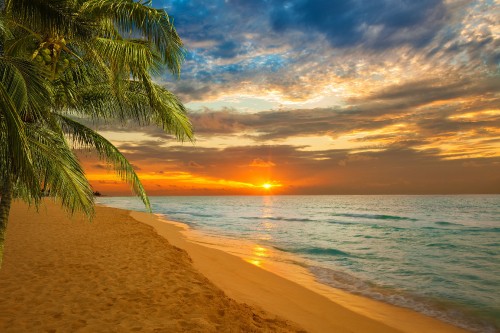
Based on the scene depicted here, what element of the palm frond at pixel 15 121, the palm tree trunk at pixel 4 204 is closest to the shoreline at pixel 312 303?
the palm tree trunk at pixel 4 204

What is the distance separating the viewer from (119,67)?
19.2 feet

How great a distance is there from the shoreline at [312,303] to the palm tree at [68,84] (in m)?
3.68

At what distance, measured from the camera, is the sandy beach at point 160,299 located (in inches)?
211

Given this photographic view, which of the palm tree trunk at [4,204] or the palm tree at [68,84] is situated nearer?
the palm tree at [68,84]

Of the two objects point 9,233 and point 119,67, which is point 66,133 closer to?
point 119,67

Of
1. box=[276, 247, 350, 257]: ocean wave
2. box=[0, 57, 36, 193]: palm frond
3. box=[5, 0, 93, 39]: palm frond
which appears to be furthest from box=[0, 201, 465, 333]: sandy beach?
box=[276, 247, 350, 257]: ocean wave

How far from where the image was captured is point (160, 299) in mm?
6441

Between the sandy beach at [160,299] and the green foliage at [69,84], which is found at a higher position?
the green foliage at [69,84]

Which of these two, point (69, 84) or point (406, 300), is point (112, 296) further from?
point (406, 300)

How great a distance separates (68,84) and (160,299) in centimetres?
499

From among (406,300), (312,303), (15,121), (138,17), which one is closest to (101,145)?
(138,17)

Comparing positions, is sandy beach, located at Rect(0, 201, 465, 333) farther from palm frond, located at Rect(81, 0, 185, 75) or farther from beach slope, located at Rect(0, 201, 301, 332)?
palm frond, located at Rect(81, 0, 185, 75)

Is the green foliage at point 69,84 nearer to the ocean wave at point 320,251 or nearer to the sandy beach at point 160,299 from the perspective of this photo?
the sandy beach at point 160,299

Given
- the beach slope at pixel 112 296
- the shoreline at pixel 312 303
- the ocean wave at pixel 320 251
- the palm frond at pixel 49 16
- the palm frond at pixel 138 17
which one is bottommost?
the ocean wave at pixel 320 251
